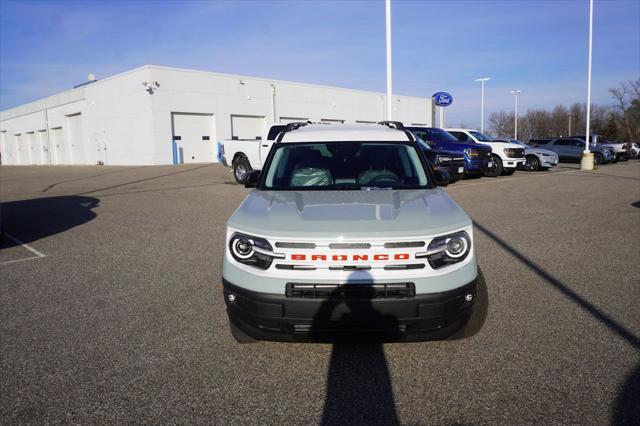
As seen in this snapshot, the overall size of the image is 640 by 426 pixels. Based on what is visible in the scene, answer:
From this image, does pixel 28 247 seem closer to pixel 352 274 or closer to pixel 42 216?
pixel 42 216

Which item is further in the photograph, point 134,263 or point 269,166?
point 134,263

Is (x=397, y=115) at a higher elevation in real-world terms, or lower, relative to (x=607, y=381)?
higher

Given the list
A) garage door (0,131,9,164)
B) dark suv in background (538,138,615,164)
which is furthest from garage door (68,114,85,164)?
dark suv in background (538,138,615,164)

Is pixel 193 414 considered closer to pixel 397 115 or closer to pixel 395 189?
pixel 395 189

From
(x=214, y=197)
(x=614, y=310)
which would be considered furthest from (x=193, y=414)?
(x=214, y=197)

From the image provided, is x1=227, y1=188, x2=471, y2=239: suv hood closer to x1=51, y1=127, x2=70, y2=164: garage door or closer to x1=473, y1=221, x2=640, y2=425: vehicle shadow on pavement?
x1=473, y1=221, x2=640, y2=425: vehicle shadow on pavement

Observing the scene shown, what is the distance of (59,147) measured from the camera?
1914 inches

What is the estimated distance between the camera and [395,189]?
4.28 m

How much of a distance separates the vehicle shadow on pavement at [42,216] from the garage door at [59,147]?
1433 inches

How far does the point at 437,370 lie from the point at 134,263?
187 inches

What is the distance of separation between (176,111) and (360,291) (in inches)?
1266

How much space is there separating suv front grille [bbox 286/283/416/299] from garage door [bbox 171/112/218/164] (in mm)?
31815

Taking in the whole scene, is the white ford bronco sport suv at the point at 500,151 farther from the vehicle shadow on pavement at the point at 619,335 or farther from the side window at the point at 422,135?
the vehicle shadow on pavement at the point at 619,335

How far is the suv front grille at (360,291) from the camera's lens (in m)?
2.95
